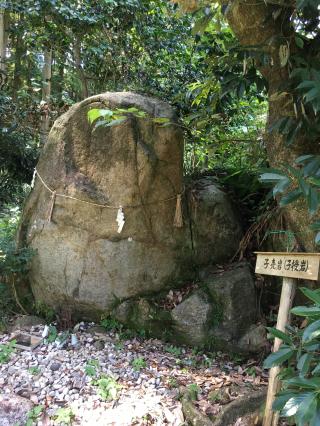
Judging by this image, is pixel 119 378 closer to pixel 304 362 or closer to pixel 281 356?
pixel 281 356

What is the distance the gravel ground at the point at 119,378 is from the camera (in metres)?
3.09

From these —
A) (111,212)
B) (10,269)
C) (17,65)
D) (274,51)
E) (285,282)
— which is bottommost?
(10,269)

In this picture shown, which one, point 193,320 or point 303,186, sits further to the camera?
point 193,320

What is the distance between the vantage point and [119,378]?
3498 millimetres

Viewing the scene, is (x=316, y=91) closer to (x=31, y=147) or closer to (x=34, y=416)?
(x=34, y=416)

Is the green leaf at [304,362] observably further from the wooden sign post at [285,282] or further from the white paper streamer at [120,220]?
the white paper streamer at [120,220]

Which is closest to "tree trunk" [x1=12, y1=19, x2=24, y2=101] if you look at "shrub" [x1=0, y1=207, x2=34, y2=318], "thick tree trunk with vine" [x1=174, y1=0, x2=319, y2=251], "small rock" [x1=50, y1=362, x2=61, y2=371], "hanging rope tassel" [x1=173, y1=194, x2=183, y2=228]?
"shrub" [x1=0, y1=207, x2=34, y2=318]

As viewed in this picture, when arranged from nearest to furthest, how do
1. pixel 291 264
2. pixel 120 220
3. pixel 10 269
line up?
pixel 291 264 < pixel 120 220 < pixel 10 269

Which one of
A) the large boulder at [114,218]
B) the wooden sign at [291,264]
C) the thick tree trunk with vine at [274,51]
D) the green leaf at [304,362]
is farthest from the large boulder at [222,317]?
the green leaf at [304,362]

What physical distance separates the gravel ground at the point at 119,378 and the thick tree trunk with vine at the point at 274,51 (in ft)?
4.65

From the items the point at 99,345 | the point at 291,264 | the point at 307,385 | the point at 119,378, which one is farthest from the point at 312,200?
the point at 99,345

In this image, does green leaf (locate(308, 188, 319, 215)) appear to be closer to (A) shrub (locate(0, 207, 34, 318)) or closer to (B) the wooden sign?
(B) the wooden sign

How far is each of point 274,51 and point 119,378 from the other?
297cm

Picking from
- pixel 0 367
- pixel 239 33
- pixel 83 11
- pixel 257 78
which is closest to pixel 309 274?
pixel 257 78
